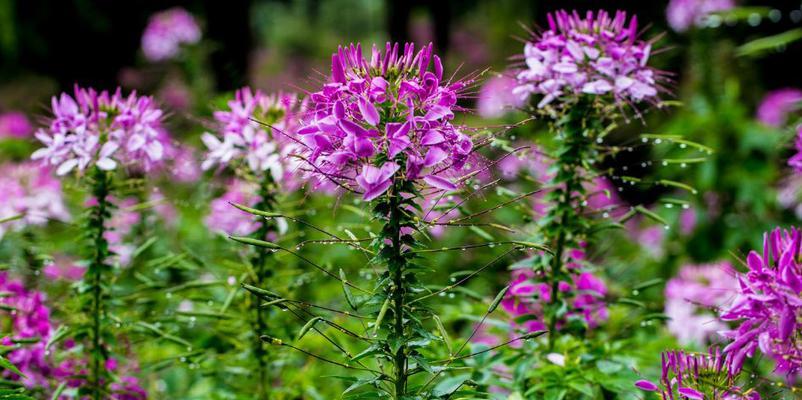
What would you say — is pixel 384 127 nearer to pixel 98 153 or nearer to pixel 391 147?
pixel 391 147

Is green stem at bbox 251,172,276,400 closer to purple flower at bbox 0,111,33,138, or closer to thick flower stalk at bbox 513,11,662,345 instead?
thick flower stalk at bbox 513,11,662,345

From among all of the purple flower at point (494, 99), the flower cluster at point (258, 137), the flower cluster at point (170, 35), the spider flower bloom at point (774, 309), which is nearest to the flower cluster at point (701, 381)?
the spider flower bloom at point (774, 309)

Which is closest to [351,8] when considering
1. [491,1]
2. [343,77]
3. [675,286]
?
[491,1]

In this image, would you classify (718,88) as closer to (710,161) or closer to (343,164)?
(710,161)

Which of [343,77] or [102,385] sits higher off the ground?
[343,77]

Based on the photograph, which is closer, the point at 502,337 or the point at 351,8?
the point at 502,337

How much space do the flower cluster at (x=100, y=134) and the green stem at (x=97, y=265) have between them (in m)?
0.07

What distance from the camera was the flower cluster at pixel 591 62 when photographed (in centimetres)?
169

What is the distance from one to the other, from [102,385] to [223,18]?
4964mm

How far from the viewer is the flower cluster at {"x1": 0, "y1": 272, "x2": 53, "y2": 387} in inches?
74.2

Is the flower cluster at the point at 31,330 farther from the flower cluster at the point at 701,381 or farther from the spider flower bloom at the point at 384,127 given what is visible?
the flower cluster at the point at 701,381

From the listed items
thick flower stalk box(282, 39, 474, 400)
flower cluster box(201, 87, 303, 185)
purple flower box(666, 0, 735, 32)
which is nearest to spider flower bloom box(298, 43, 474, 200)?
thick flower stalk box(282, 39, 474, 400)

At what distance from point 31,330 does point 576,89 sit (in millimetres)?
1526

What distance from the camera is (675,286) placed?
2984 mm
